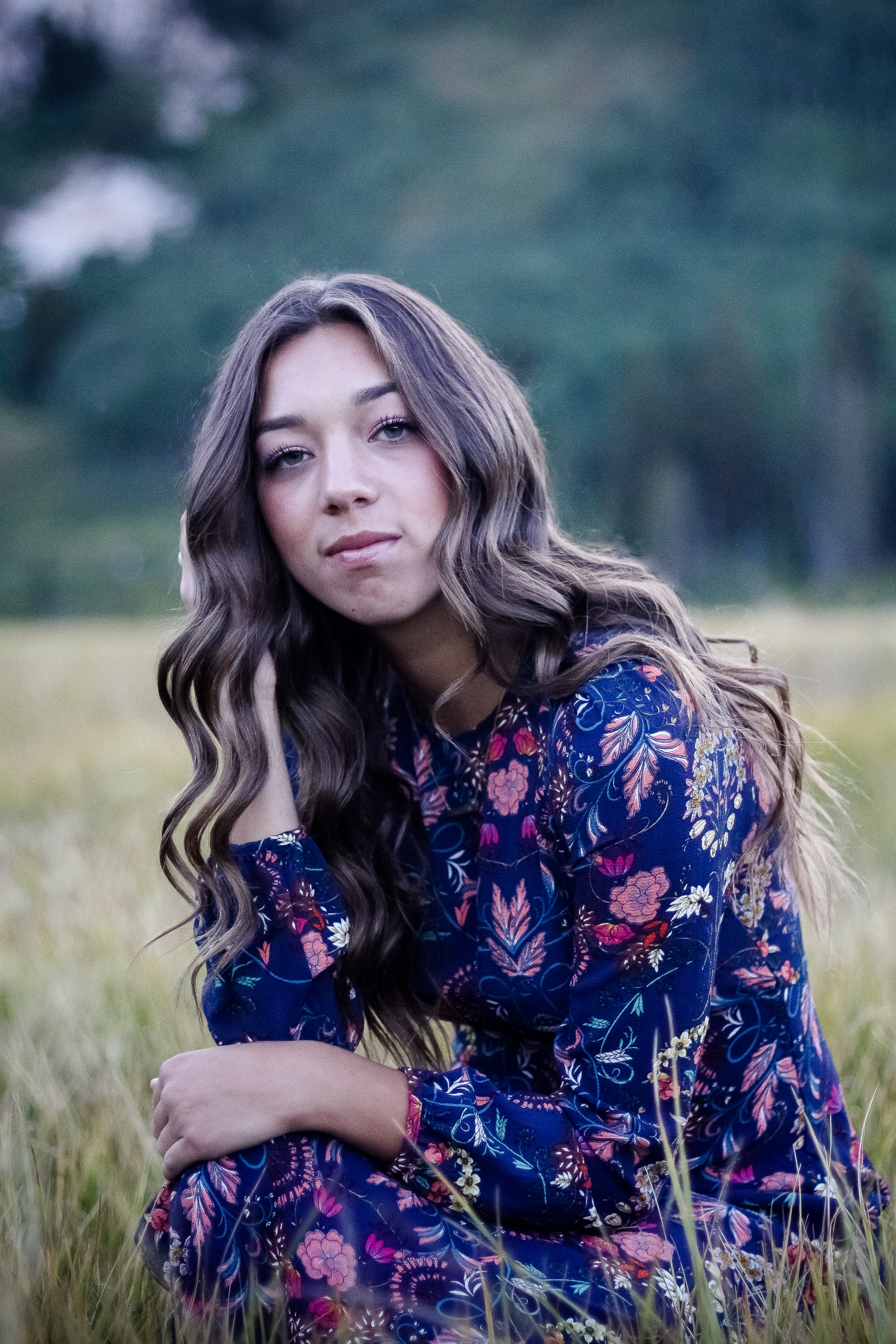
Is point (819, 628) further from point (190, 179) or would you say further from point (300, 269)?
point (190, 179)

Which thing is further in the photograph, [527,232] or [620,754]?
[527,232]

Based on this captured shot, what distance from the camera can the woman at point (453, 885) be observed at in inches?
61.2

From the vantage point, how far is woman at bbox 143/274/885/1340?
1.56 m

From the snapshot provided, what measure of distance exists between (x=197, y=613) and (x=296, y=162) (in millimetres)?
71554

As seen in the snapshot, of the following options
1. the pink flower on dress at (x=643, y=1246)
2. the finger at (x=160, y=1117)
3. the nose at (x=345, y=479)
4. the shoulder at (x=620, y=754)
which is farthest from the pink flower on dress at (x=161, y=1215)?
the nose at (x=345, y=479)

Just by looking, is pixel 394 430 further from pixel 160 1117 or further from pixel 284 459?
pixel 160 1117

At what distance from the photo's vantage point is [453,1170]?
1581 mm

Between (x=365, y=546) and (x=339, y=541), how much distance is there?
0.04 m

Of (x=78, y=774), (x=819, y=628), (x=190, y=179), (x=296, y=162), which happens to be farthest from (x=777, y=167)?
(x=78, y=774)

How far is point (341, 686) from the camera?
84.7 inches

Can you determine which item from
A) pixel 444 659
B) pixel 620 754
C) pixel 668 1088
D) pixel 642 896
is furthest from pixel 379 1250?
pixel 444 659

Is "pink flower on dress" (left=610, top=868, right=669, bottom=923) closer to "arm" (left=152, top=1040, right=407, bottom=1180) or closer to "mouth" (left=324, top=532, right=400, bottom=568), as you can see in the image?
"arm" (left=152, top=1040, right=407, bottom=1180)

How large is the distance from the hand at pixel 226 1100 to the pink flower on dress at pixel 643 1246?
460 millimetres

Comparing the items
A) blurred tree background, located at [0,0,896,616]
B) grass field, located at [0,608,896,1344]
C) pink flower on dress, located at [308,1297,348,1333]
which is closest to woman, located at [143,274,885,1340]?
pink flower on dress, located at [308,1297,348,1333]
